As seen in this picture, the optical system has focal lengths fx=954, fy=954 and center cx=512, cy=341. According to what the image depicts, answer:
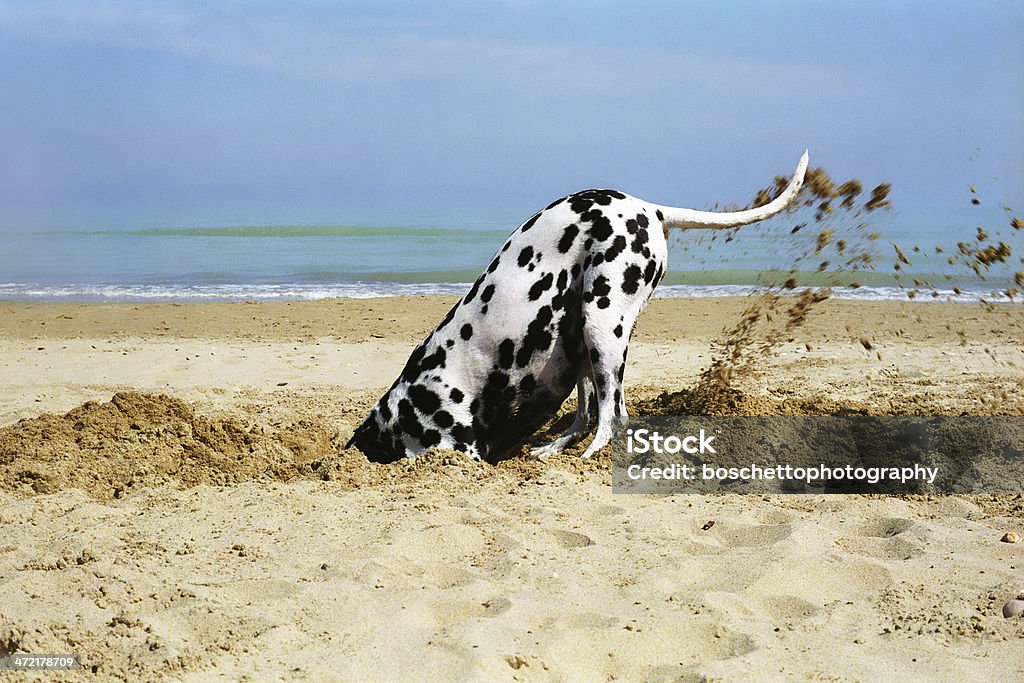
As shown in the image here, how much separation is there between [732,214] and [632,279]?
2.77 ft

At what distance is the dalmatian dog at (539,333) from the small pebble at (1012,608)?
2412mm

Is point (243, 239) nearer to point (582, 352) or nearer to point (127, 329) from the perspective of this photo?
point (127, 329)

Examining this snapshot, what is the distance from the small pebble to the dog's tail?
274 centimetres

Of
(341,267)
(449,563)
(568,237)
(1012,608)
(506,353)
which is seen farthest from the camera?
(341,267)

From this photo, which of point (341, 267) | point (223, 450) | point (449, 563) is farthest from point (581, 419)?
point (341, 267)

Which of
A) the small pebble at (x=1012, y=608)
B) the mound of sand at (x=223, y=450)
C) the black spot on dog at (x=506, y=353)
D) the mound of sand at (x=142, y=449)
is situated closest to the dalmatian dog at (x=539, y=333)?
the black spot on dog at (x=506, y=353)

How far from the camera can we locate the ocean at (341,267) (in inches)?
698

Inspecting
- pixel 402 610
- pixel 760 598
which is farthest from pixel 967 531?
pixel 402 610

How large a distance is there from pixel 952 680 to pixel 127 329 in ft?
37.5

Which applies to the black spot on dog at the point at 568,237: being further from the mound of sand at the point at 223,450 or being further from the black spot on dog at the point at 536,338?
the mound of sand at the point at 223,450

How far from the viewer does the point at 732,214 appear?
5.86 m

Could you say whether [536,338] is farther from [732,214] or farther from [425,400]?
[732,214]

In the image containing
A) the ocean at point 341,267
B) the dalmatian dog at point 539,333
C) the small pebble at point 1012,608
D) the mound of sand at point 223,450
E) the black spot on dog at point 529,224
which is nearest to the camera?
the small pebble at point 1012,608

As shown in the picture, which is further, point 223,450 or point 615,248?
point 223,450
